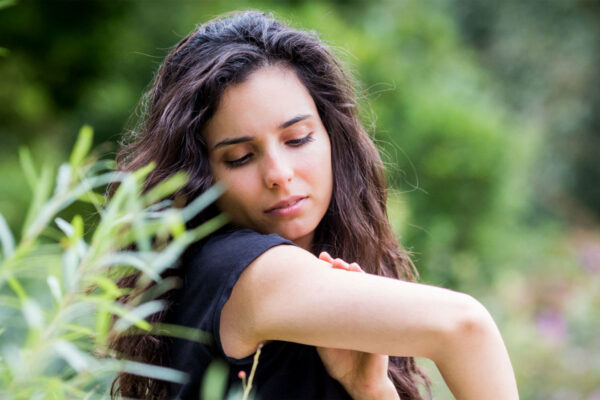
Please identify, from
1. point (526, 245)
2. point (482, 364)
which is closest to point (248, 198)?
point (482, 364)

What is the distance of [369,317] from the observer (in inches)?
55.9

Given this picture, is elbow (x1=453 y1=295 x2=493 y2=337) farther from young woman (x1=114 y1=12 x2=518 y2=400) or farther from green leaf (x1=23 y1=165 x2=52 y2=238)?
green leaf (x1=23 y1=165 x2=52 y2=238)

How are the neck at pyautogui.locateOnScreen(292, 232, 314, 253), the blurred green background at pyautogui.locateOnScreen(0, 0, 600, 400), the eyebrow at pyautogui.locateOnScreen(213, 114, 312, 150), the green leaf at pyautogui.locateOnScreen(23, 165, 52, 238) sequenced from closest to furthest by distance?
the green leaf at pyautogui.locateOnScreen(23, 165, 52, 238), the eyebrow at pyautogui.locateOnScreen(213, 114, 312, 150), the neck at pyautogui.locateOnScreen(292, 232, 314, 253), the blurred green background at pyautogui.locateOnScreen(0, 0, 600, 400)

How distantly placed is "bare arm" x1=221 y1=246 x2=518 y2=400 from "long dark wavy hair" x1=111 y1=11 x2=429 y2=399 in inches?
14.9

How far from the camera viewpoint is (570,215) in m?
12.0

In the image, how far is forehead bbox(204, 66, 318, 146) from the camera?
1.79 m

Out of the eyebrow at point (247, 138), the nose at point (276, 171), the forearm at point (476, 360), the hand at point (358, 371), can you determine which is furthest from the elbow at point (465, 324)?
the eyebrow at point (247, 138)

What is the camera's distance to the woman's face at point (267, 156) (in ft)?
5.86

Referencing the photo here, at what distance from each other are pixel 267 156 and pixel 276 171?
2.0 inches

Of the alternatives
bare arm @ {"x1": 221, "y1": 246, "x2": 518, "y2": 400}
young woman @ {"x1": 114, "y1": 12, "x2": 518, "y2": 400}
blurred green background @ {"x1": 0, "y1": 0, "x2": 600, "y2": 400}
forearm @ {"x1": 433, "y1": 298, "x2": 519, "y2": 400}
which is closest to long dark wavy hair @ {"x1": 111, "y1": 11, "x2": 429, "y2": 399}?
young woman @ {"x1": 114, "y1": 12, "x2": 518, "y2": 400}

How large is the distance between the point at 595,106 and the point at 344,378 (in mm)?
11638

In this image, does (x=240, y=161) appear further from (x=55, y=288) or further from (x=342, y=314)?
(x=55, y=288)

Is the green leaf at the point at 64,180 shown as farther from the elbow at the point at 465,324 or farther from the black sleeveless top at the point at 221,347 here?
the elbow at the point at 465,324

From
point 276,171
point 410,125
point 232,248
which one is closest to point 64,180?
point 232,248
